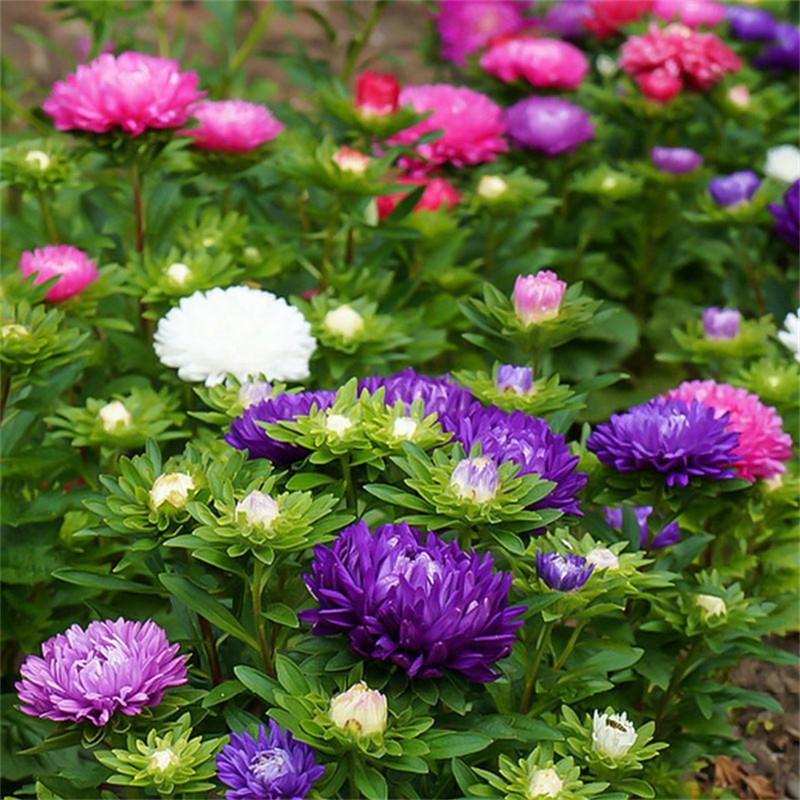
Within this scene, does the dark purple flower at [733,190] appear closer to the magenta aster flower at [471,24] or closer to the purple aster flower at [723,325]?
the purple aster flower at [723,325]

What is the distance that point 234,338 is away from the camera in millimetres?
1901

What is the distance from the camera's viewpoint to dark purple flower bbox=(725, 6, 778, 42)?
137 inches

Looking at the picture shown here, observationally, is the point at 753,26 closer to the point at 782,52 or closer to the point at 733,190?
the point at 782,52

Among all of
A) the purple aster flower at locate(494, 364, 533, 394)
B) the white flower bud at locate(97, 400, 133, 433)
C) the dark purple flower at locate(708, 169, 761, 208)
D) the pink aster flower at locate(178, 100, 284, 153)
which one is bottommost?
the dark purple flower at locate(708, 169, 761, 208)

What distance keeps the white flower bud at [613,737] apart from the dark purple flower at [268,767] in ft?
1.11

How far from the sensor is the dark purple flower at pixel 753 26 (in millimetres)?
3484

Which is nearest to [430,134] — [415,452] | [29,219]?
[29,219]

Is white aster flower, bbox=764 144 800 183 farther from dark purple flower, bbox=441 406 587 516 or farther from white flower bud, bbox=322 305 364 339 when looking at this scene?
dark purple flower, bbox=441 406 587 516

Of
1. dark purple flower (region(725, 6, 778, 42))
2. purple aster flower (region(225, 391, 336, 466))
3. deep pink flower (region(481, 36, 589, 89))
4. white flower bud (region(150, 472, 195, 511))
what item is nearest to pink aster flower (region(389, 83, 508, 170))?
deep pink flower (region(481, 36, 589, 89))

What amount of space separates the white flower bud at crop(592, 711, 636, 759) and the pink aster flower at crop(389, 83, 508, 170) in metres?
1.48

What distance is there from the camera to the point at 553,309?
5.76ft

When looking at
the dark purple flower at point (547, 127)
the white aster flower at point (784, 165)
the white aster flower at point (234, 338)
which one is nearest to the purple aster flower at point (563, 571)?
the white aster flower at point (234, 338)

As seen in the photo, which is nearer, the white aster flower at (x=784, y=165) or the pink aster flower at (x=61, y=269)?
the pink aster flower at (x=61, y=269)

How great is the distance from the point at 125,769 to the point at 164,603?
74cm
